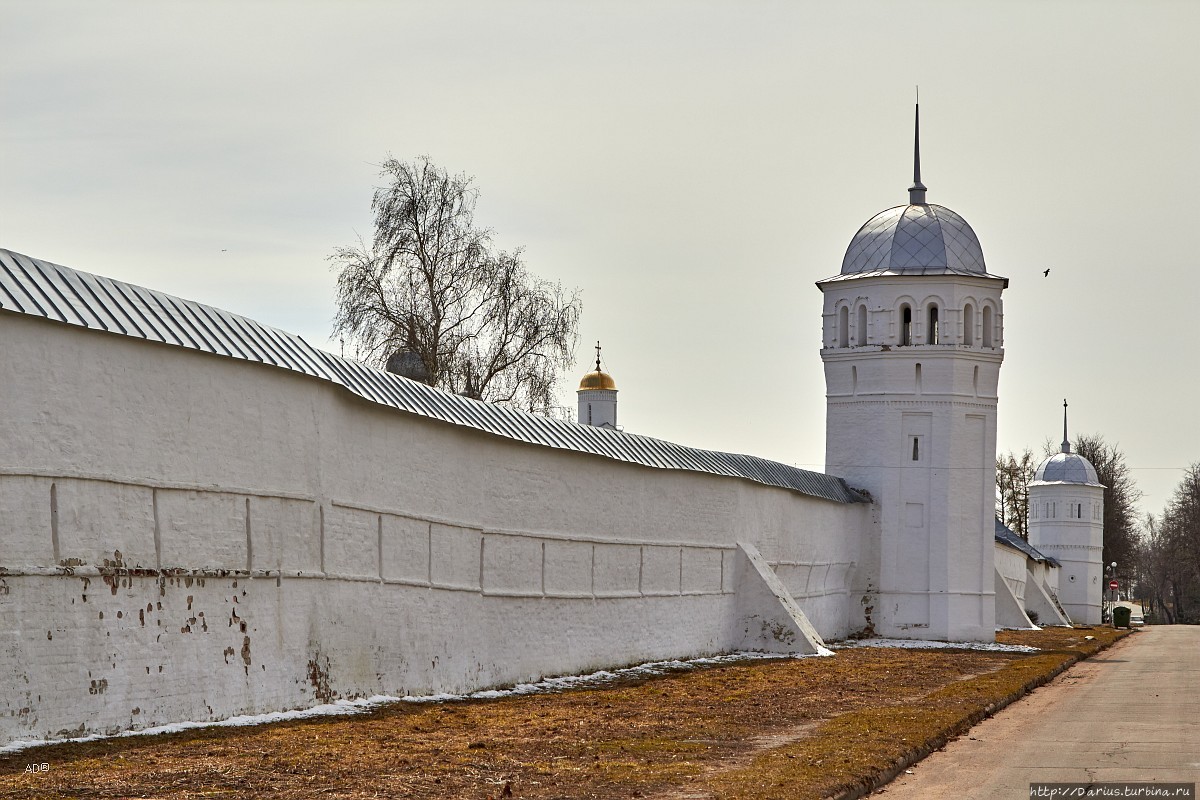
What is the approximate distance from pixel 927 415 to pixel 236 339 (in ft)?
70.5

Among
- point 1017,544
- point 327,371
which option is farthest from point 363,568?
point 1017,544

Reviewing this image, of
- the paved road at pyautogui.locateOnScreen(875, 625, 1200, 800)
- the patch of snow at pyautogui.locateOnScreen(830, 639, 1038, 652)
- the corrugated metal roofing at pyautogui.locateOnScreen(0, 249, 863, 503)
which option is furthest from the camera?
the patch of snow at pyautogui.locateOnScreen(830, 639, 1038, 652)

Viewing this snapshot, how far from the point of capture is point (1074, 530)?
62.0 meters

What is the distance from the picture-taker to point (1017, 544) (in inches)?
2003

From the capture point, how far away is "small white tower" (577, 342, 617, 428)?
146 ft

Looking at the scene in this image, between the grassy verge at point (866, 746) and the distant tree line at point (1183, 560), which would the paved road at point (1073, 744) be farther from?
the distant tree line at point (1183, 560)

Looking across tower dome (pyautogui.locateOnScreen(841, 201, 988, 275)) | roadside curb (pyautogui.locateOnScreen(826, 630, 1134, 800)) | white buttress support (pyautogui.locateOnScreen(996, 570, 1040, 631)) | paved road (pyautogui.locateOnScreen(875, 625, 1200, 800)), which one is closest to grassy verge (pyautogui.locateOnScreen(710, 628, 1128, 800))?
roadside curb (pyautogui.locateOnScreen(826, 630, 1134, 800))

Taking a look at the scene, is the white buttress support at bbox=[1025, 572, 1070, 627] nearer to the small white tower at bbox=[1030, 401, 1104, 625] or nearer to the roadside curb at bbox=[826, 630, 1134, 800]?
the small white tower at bbox=[1030, 401, 1104, 625]

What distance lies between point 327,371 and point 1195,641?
3148 cm

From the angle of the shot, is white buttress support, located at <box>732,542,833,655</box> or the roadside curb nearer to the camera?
the roadside curb

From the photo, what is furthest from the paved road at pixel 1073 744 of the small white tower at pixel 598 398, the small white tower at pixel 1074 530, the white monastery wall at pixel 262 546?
the small white tower at pixel 1074 530

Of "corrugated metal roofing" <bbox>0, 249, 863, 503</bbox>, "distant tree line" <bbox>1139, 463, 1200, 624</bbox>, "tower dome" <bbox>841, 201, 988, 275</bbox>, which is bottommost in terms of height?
"distant tree line" <bbox>1139, 463, 1200, 624</bbox>

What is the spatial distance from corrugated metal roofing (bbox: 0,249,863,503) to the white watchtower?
10.7m

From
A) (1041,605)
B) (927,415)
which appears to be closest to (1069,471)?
(1041,605)
